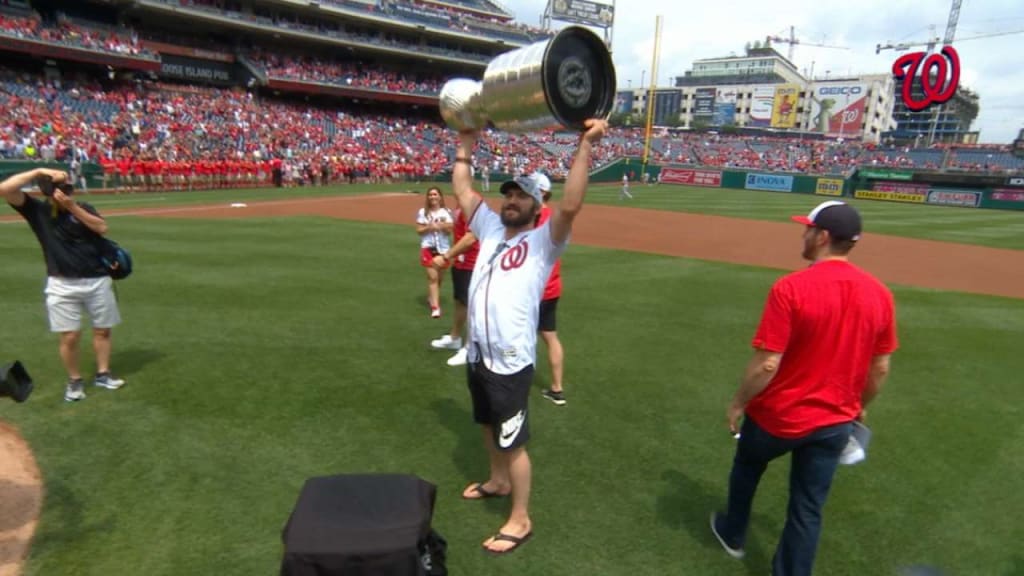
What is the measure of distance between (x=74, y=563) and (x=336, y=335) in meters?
4.10

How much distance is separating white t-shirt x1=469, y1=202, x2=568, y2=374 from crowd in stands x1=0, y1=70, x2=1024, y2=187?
24.6 m

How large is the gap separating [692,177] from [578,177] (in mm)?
49195

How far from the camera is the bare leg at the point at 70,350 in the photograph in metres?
5.16

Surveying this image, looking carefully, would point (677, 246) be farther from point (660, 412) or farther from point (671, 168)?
point (671, 168)

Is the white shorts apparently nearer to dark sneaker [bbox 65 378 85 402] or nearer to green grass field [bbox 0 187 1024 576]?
dark sneaker [bbox 65 378 85 402]

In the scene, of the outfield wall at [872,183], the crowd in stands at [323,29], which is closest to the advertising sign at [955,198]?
the outfield wall at [872,183]

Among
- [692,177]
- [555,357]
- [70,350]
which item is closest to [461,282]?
[555,357]

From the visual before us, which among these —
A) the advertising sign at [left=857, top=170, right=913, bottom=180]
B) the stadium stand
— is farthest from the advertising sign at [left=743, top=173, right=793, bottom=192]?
the stadium stand

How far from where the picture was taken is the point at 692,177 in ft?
162

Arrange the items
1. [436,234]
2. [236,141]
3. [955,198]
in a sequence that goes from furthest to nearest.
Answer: [955,198] < [236,141] < [436,234]

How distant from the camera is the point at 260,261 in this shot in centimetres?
1148

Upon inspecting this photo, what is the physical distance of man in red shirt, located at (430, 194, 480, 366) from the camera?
579cm

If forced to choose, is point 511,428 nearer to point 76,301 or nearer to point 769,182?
point 76,301

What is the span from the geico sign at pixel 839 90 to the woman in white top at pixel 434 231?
106 meters
